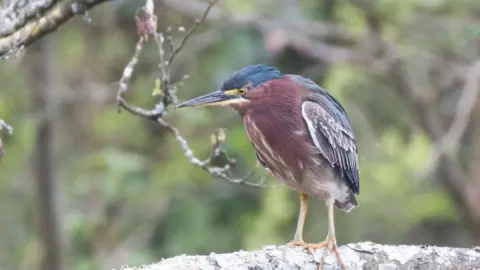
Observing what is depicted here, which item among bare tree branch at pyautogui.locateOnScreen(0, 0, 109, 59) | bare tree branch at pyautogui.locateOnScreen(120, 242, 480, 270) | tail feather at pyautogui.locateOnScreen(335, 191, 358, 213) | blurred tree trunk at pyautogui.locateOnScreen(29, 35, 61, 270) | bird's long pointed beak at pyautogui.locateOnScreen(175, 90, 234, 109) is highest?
blurred tree trunk at pyautogui.locateOnScreen(29, 35, 61, 270)

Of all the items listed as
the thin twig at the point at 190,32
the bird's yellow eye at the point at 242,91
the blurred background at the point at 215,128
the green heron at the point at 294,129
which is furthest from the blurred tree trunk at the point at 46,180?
the thin twig at the point at 190,32

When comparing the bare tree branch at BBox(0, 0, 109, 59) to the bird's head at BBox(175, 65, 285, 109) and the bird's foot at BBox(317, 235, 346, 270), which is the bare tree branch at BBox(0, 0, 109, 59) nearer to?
the bird's head at BBox(175, 65, 285, 109)

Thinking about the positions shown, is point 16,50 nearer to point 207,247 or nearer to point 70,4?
point 70,4

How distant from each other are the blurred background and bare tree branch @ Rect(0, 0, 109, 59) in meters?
2.43

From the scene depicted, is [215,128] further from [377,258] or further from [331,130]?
[377,258]

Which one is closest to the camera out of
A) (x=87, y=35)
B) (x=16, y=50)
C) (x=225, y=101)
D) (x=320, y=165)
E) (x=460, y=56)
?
(x=16, y=50)

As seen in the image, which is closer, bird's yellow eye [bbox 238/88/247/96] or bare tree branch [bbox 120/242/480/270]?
bare tree branch [bbox 120/242/480/270]

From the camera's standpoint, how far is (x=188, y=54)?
20.8ft

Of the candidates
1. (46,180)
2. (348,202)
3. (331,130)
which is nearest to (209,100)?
(331,130)

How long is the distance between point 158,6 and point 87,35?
1.75 meters

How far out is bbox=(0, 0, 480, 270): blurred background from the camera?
18.4 ft

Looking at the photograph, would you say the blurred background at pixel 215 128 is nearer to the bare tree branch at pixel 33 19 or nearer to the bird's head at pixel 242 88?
the bird's head at pixel 242 88

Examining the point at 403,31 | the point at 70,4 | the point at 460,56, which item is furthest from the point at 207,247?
the point at 70,4

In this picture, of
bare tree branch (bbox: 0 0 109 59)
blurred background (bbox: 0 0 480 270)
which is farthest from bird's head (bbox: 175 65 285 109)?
blurred background (bbox: 0 0 480 270)
